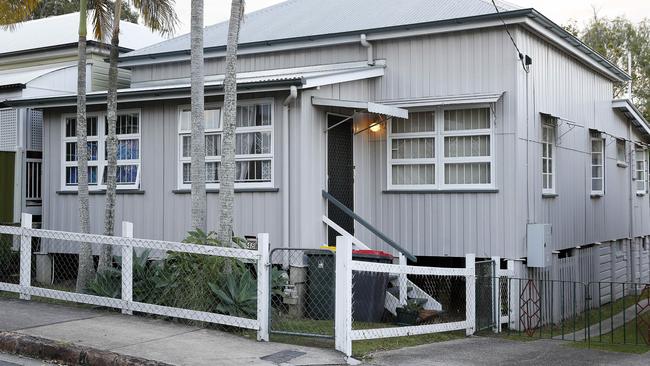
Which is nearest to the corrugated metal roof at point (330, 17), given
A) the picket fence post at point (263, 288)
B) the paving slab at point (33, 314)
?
the picket fence post at point (263, 288)

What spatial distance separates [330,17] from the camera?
16.6 metres

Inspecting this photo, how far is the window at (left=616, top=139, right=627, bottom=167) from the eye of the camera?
856 inches

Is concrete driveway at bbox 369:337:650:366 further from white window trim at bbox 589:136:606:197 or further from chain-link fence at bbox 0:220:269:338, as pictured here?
white window trim at bbox 589:136:606:197

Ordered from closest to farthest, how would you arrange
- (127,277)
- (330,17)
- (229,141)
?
1. (127,277)
2. (229,141)
3. (330,17)

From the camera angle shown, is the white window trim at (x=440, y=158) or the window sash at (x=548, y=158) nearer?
the white window trim at (x=440, y=158)

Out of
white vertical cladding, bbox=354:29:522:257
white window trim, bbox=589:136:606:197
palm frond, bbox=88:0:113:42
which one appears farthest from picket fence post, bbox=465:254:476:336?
white window trim, bbox=589:136:606:197

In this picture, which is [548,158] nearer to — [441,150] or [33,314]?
[441,150]

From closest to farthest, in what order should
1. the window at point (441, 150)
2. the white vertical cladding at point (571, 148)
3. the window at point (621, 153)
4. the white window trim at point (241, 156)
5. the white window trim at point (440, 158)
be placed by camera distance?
1. the white window trim at point (241, 156)
2. the white window trim at point (440, 158)
3. the window at point (441, 150)
4. the white vertical cladding at point (571, 148)
5. the window at point (621, 153)

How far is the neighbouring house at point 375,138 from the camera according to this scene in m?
13.1

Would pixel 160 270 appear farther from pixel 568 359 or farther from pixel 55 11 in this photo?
pixel 55 11

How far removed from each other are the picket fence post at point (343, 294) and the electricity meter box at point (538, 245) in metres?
6.06

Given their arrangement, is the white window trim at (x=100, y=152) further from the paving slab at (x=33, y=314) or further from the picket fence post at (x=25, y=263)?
the paving slab at (x=33, y=314)

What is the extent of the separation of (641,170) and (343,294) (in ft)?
62.7

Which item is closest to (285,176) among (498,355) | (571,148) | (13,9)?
(498,355)
